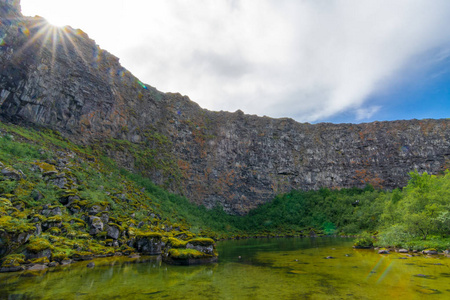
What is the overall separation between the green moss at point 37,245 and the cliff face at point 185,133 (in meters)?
33.2

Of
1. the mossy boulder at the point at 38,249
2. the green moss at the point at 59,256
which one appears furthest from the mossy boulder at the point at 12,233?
the green moss at the point at 59,256

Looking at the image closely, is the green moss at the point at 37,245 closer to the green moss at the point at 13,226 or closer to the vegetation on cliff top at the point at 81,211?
the vegetation on cliff top at the point at 81,211

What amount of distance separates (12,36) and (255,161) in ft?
263

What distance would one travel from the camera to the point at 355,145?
338 feet

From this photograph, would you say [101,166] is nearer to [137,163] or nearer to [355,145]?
[137,163]

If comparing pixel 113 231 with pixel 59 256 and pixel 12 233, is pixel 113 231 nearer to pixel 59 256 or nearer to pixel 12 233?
pixel 59 256

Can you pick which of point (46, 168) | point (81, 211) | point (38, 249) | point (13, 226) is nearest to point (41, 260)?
point (38, 249)

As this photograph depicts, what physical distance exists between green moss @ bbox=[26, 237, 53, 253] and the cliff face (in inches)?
1306

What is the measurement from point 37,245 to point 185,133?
69706 mm

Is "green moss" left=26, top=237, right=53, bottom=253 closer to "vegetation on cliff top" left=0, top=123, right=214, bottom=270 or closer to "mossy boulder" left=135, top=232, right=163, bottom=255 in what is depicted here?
"vegetation on cliff top" left=0, top=123, right=214, bottom=270

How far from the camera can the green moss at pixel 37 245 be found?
1808 centimetres

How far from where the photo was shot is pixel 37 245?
18.4m

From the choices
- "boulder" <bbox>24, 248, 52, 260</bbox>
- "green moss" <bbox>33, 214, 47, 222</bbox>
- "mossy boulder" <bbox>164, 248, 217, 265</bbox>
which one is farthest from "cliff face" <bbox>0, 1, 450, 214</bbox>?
"mossy boulder" <bbox>164, 248, 217, 265</bbox>

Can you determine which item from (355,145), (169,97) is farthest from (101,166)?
(355,145)
